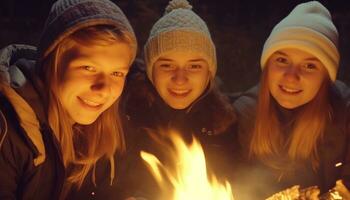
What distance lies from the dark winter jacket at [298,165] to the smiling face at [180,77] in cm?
54

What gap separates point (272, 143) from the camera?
4367 millimetres

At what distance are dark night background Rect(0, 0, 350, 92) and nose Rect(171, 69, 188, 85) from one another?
132 inches

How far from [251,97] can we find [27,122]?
232cm

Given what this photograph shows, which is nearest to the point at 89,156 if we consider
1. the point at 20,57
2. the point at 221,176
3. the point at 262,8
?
the point at 20,57

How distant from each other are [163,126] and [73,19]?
67.6 inches

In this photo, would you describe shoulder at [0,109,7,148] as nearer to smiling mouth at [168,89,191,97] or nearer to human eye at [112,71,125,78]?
human eye at [112,71,125,78]

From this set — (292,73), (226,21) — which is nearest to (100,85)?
(292,73)

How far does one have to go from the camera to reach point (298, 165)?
4.39 metres

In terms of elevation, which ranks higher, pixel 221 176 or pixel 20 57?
pixel 20 57

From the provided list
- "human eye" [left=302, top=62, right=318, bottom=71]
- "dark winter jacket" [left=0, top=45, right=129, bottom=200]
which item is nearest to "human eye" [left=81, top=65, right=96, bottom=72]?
"dark winter jacket" [left=0, top=45, right=129, bottom=200]

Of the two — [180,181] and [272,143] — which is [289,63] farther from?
[180,181]

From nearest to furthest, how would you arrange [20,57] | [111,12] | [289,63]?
[111,12] → [20,57] → [289,63]

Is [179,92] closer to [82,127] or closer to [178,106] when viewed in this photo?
[178,106]

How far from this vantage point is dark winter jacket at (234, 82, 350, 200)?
14.0 feet
